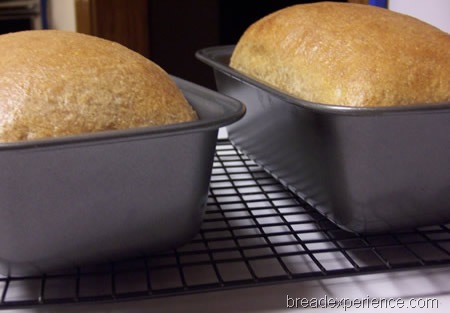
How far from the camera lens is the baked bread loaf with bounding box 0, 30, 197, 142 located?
17.3 inches

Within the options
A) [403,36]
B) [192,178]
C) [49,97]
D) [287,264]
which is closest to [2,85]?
[49,97]

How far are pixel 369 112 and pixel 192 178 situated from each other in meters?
0.15

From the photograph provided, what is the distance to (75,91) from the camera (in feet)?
1.51

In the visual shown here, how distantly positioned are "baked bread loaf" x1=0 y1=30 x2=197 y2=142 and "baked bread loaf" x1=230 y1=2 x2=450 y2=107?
6.4 inches

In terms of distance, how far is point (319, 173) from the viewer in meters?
0.53

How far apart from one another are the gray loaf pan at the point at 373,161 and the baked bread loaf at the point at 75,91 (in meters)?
0.12

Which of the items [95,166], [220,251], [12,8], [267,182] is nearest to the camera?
[95,166]

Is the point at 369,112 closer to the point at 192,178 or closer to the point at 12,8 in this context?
the point at 192,178

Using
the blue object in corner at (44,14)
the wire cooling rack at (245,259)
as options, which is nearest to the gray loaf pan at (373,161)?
the wire cooling rack at (245,259)

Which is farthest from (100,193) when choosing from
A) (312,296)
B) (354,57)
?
(354,57)

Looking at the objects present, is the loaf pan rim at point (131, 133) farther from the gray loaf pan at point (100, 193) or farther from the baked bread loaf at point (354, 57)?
the baked bread loaf at point (354, 57)

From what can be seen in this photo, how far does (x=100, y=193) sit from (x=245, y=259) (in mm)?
145

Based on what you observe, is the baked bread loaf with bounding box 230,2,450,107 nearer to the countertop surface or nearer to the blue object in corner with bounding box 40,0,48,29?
the countertop surface

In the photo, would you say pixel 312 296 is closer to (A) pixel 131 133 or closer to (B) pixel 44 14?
(A) pixel 131 133
